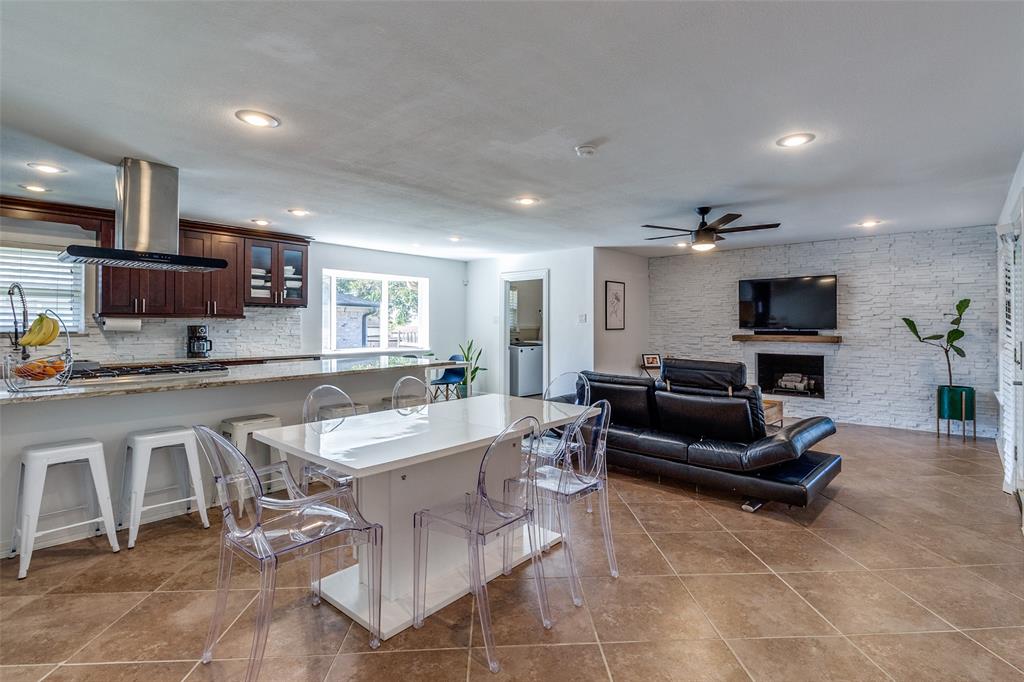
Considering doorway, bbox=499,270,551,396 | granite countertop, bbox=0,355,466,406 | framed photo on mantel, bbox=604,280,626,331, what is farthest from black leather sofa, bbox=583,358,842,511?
doorway, bbox=499,270,551,396

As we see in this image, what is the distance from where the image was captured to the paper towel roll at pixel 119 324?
484 cm

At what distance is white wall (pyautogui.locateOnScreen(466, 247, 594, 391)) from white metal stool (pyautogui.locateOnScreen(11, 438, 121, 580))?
5.23 meters

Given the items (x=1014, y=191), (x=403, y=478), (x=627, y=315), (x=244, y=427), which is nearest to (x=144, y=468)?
(x=244, y=427)

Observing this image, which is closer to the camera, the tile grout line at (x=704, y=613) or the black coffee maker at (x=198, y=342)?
the tile grout line at (x=704, y=613)

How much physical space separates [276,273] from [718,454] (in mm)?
5270

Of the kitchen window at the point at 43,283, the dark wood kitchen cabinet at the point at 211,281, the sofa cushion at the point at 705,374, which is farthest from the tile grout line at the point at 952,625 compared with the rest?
the kitchen window at the point at 43,283

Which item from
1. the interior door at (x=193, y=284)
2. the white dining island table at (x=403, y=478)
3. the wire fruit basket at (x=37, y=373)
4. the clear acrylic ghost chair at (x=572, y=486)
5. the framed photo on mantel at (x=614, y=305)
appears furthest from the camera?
the framed photo on mantel at (x=614, y=305)

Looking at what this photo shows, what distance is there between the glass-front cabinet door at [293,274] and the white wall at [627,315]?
12.7 feet

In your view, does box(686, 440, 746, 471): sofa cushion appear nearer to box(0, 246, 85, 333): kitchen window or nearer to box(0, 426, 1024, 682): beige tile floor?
box(0, 426, 1024, 682): beige tile floor

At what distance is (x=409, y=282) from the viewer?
7785mm

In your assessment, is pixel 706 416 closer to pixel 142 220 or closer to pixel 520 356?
pixel 142 220

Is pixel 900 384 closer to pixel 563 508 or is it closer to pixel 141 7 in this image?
pixel 563 508

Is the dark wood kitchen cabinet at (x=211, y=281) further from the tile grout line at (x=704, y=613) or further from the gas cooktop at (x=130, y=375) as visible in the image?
the tile grout line at (x=704, y=613)

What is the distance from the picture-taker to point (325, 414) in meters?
3.86
